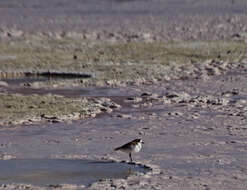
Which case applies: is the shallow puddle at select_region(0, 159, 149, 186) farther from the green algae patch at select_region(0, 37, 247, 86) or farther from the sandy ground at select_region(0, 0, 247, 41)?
the sandy ground at select_region(0, 0, 247, 41)

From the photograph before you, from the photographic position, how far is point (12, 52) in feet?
71.7

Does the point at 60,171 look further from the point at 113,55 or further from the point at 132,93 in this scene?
the point at 113,55

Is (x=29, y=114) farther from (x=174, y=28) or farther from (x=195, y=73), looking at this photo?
(x=174, y=28)

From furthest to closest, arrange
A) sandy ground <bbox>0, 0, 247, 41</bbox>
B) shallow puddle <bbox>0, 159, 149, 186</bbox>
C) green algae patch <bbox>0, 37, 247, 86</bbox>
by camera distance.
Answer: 1. sandy ground <bbox>0, 0, 247, 41</bbox>
2. green algae patch <bbox>0, 37, 247, 86</bbox>
3. shallow puddle <bbox>0, 159, 149, 186</bbox>

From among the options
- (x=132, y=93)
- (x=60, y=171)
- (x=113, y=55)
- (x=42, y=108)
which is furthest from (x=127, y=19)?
(x=60, y=171)

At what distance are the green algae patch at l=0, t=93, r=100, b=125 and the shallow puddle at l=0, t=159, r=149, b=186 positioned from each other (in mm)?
2640

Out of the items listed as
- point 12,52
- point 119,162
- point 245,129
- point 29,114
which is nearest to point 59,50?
point 12,52

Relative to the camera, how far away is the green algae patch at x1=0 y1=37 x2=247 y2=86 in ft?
59.3

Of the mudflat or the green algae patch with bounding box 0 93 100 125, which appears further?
the green algae patch with bounding box 0 93 100 125

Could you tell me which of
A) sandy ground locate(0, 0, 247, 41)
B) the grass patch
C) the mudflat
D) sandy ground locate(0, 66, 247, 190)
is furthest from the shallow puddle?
sandy ground locate(0, 0, 247, 41)

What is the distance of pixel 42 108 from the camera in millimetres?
13750

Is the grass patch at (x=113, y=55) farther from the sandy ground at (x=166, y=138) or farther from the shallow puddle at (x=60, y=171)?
the shallow puddle at (x=60, y=171)

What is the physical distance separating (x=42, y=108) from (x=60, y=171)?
3.98 metres

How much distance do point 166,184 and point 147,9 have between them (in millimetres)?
22937
